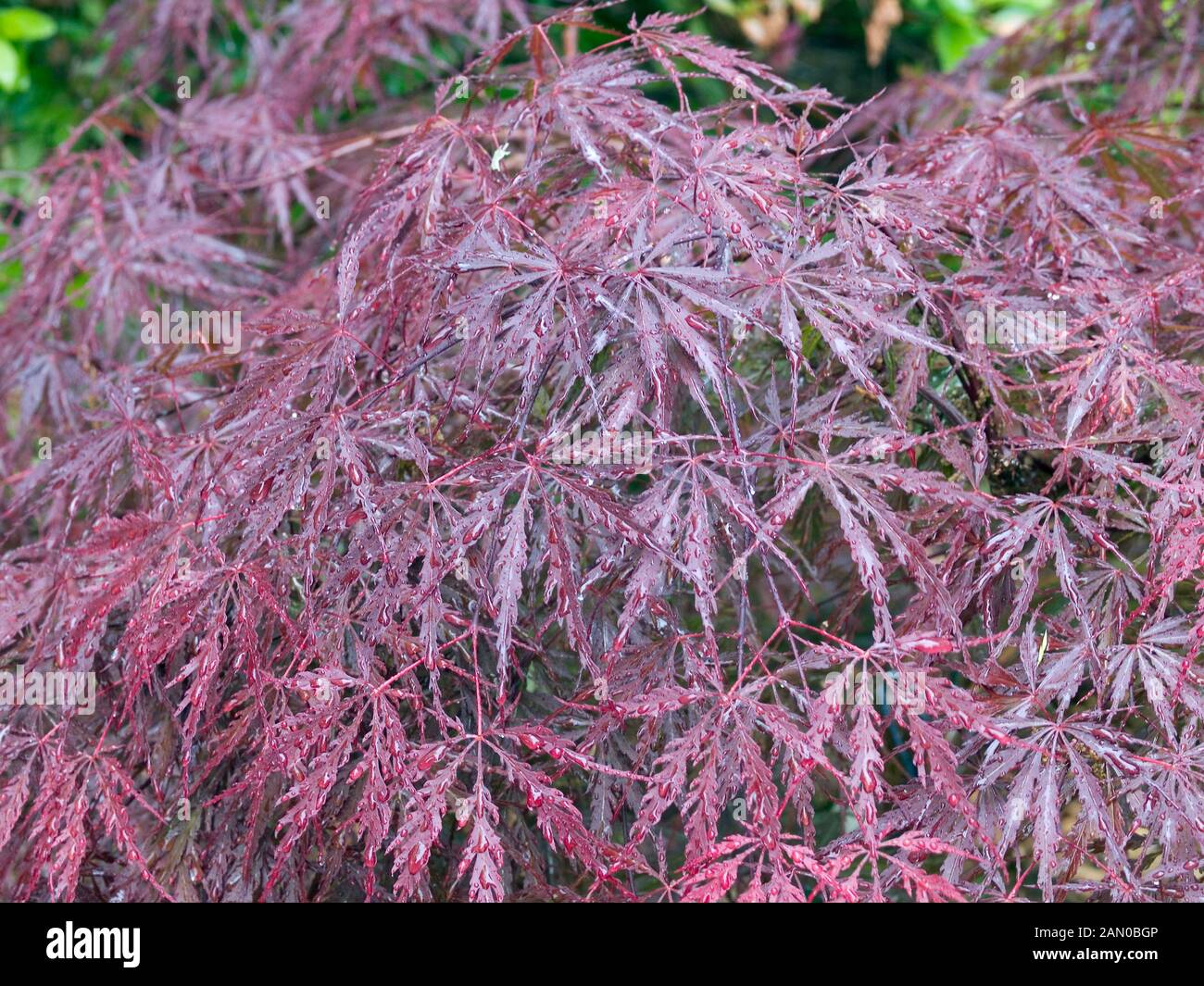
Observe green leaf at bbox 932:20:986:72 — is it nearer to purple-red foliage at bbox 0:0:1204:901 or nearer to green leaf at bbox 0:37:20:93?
purple-red foliage at bbox 0:0:1204:901

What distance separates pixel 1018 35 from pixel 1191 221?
3.22 ft

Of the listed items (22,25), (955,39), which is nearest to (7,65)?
(22,25)

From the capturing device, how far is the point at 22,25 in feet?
8.54

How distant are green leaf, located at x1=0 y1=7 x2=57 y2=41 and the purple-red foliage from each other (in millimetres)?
1612

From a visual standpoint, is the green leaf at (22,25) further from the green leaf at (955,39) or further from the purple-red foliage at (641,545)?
the green leaf at (955,39)

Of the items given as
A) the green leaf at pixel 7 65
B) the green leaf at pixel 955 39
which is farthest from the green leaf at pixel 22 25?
the green leaf at pixel 955 39

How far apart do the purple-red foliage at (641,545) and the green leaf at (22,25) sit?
161 centimetres

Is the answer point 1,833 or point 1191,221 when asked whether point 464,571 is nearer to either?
point 1,833

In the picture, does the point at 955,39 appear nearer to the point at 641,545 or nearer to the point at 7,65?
the point at 7,65

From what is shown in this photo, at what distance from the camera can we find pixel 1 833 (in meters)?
1.16

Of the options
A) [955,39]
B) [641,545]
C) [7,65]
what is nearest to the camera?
[641,545]

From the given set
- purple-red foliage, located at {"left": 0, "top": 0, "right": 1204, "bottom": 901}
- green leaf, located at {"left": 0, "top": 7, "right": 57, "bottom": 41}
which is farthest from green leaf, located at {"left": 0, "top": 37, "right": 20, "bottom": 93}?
purple-red foliage, located at {"left": 0, "top": 0, "right": 1204, "bottom": 901}

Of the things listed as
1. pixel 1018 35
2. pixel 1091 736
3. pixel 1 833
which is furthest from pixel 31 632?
pixel 1018 35

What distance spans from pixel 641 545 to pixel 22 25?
249cm
